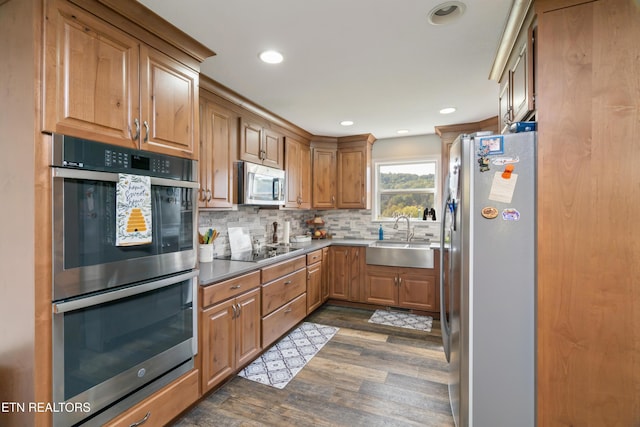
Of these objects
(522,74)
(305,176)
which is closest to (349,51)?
(522,74)

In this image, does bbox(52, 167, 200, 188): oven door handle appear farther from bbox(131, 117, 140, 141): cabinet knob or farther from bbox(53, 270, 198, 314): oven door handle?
bbox(53, 270, 198, 314): oven door handle

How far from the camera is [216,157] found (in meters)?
2.60

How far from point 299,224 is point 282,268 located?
5.54 feet

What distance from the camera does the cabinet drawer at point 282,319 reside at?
8.89 ft

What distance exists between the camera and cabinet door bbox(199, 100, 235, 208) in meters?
2.46

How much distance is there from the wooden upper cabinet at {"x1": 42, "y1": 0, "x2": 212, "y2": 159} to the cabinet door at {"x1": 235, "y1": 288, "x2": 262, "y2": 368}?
1.22 meters

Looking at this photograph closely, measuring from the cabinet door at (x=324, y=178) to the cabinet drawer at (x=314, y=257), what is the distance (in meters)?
0.84

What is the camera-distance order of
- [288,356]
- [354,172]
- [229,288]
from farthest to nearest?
[354,172]
[288,356]
[229,288]

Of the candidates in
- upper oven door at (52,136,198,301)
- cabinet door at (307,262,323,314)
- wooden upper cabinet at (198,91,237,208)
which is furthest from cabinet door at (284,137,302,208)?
upper oven door at (52,136,198,301)

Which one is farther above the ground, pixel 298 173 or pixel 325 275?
pixel 298 173

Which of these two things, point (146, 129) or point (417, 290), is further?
point (417, 290)

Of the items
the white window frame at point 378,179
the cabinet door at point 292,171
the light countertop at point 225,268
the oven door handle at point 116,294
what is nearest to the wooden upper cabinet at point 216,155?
the light countertop at point 225,268

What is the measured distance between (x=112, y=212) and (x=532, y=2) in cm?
229

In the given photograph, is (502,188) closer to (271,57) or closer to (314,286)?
(271,57)
